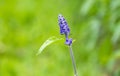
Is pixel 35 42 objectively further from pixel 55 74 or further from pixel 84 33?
pixel 84 33

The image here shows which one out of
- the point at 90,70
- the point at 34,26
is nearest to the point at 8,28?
the point at 34,26

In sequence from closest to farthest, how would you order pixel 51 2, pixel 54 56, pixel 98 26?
pixel 98 26 < pixel 54 56 < pixel 51 2

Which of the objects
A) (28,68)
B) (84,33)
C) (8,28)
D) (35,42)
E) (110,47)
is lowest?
(110,47)

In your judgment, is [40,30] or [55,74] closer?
[55,74]

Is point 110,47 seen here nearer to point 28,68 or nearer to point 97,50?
point 97,50

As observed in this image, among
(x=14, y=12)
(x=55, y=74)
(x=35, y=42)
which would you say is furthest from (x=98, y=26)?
(x=14, y=12)

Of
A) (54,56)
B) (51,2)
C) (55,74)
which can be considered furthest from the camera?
(51,2)

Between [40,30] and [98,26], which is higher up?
[40,30]
